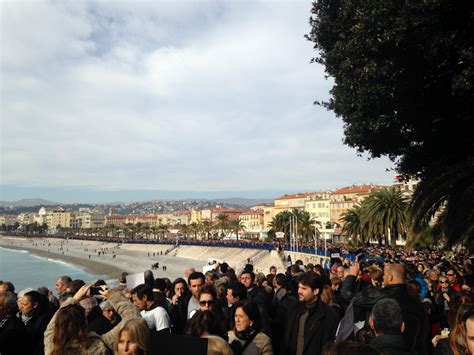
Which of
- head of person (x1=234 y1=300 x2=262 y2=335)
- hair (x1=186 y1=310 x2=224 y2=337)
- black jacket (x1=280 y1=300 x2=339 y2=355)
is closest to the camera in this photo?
hair (x1=186 y1=310 x2=224 y2=337)

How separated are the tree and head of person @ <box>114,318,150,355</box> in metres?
9.62

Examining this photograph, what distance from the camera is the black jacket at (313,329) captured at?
4383mm

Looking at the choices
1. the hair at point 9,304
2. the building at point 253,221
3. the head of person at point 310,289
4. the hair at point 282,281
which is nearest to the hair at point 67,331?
the hair at point 9,304

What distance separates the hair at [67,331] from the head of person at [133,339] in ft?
1.54

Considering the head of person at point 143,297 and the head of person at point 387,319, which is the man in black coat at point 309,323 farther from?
the head of person at point 143,297

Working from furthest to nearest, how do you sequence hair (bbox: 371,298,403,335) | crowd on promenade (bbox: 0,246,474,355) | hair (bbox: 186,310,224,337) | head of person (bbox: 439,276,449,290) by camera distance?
1. head of person (bbox: 439,276,449,290)
2. hair (bbox: 186,310,224,337)
3. hair (bbox: 371,298,403,335)
4. crowd on promenade (bbox: 0,246,474,355)

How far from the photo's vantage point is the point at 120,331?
324cm

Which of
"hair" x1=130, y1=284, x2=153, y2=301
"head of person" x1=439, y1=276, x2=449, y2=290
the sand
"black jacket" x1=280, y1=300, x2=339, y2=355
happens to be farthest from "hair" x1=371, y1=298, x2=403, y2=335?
the sand

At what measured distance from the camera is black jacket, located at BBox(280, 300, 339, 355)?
14.4 feet

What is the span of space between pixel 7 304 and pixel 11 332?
12.2 inches

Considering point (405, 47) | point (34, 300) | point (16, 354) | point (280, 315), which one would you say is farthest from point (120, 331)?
point (405, 47)

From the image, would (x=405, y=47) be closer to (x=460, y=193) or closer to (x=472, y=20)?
(x=472, y=20)

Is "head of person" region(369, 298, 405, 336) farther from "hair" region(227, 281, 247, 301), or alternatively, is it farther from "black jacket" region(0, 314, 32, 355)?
"black jacket" region(0, 314, 32, 355)

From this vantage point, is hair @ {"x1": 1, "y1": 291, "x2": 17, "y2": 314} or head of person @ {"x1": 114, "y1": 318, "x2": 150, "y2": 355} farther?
hair @ {"x1": 1, "y1": 291, "x2": 17, "y2": 314}
